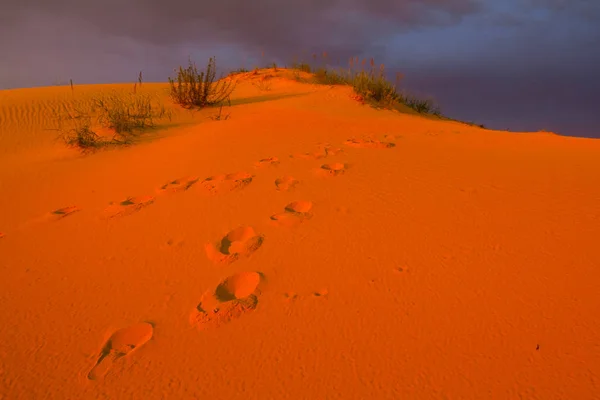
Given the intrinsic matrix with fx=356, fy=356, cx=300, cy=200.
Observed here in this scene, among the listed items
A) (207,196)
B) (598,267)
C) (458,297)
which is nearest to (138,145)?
(207,196)

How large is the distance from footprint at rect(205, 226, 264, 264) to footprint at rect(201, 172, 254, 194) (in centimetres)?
58

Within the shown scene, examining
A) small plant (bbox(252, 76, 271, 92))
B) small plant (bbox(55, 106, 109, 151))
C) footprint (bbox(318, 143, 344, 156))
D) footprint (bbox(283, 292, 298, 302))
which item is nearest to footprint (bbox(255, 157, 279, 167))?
footprint (bbox(318, 143, 344, 156))

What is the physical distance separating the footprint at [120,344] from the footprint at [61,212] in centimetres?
152

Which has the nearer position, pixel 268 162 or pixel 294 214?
pixel 294 214

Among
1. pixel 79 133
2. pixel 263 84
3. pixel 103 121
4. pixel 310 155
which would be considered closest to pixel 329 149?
pixel 310 155

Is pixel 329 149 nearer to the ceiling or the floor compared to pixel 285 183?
nearer to the ceiling

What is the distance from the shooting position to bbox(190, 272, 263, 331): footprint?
1412 millimetres

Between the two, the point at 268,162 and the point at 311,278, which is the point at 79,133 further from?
the point at 311,278

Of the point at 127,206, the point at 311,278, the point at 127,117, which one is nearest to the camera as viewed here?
the point at 311,278

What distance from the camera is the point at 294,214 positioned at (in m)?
2.15

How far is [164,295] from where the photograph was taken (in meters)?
1.60

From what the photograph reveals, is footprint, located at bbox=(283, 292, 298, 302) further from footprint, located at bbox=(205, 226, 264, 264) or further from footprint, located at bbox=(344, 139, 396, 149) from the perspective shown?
footprint, located at bbox=(344, 139, 396, 149)

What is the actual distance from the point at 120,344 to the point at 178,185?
153 cm

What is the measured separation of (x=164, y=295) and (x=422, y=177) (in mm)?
1843
